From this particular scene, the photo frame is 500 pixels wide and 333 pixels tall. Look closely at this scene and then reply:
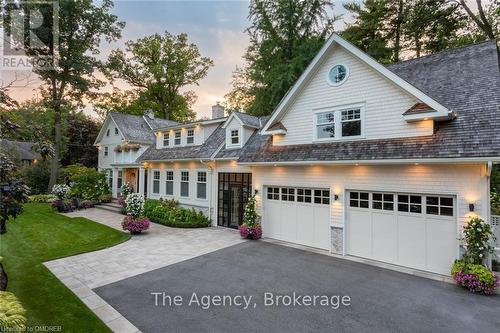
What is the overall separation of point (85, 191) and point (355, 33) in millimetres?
Answer: 25041

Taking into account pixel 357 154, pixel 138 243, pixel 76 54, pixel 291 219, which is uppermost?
pixel 76 54

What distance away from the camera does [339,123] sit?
31.7 ft

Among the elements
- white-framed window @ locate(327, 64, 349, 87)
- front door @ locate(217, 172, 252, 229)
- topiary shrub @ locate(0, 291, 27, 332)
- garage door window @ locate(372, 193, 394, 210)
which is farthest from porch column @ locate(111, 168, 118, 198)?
garage door window @ locate(372, 193, 394, 210)

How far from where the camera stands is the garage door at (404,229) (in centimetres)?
748

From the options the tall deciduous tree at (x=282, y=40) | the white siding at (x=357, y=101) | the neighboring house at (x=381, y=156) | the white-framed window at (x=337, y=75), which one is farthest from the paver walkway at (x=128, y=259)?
the tall deciduous tree at (x=282, y=40)

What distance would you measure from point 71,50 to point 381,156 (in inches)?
1036

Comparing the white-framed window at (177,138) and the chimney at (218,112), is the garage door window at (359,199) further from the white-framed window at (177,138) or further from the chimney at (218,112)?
the white-framed window at (177,138)

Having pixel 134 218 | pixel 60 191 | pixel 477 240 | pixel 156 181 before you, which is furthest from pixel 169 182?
pixel 477 240

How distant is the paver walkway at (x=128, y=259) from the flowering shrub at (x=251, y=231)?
37 centimetres

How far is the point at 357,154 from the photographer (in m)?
8.67

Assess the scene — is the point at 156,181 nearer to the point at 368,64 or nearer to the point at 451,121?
the point at 368,64

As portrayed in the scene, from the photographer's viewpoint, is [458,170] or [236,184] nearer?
[458,170]

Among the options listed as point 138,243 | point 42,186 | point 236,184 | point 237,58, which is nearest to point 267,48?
point 237,58

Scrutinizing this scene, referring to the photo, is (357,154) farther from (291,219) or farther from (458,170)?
(291,219)
